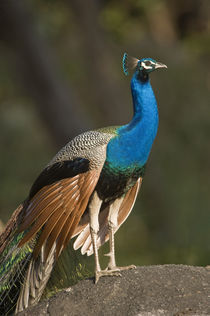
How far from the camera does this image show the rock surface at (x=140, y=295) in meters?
3.45

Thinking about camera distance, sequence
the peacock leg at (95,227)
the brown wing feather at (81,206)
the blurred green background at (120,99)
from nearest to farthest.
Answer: the brown wing feather at (81,206)
the peacock leg at (95,227)
the blurred green background at (120,99)

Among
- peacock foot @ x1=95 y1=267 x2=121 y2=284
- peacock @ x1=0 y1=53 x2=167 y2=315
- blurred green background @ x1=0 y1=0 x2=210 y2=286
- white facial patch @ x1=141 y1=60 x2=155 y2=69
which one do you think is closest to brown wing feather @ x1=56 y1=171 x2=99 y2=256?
peacock @ x1=0 y1=53 x2=167 y2=315

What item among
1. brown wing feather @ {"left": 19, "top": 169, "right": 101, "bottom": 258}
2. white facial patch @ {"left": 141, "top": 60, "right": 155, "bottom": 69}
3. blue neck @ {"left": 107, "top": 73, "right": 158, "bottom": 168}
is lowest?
brown wing feather @ {"left": 19, "top": 169, "right": 101, "bottom": 258}

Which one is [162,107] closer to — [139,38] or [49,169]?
[139,38]

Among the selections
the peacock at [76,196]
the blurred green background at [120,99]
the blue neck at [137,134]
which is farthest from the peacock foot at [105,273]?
the blurred green background at [120,99]

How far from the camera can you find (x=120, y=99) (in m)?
9.65

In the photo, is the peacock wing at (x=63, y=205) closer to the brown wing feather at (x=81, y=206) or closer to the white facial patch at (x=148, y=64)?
the brown wing feather at (x=81, y=206)

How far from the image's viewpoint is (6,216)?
31.0ft

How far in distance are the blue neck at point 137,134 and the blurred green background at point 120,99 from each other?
3.71ft

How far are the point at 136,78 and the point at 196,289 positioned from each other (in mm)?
1314

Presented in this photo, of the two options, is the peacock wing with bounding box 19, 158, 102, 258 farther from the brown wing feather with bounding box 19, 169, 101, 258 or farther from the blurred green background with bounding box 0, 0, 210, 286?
the blurred green background with bounding box 0, 0, 210, 286

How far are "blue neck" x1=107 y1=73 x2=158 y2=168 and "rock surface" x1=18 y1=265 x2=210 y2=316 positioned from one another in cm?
68

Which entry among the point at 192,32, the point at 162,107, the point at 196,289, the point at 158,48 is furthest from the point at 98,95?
the point at 192,32

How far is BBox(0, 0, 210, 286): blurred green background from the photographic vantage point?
8.45 meters
